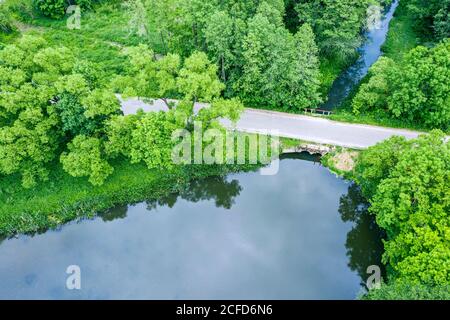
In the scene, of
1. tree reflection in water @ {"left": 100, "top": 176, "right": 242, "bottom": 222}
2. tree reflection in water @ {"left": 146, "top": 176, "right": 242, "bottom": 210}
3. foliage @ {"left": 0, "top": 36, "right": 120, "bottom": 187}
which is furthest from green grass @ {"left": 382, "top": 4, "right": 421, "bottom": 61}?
foliage @ {"left": 0, "top": 36, "right": 120, "bottom": 187}

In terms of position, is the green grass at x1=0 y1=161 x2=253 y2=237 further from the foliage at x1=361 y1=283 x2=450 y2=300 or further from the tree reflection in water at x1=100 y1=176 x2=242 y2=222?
the foliage at x1=361 y1=283 x2=450 y2=300

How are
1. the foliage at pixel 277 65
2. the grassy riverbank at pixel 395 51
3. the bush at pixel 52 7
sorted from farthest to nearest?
the bush at pixel 52 7 < the grassy riverbank at pixel 395 51 < the foliage at pixel 277 65

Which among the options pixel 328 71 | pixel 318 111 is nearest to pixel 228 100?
pixel 318 111

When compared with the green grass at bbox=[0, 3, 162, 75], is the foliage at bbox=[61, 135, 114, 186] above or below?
below

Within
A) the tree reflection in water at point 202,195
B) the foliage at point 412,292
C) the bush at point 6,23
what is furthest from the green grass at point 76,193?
the bush at point 6,23

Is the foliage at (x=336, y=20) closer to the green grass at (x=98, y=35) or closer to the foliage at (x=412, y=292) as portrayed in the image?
the green grass at (x=98, y=35)
